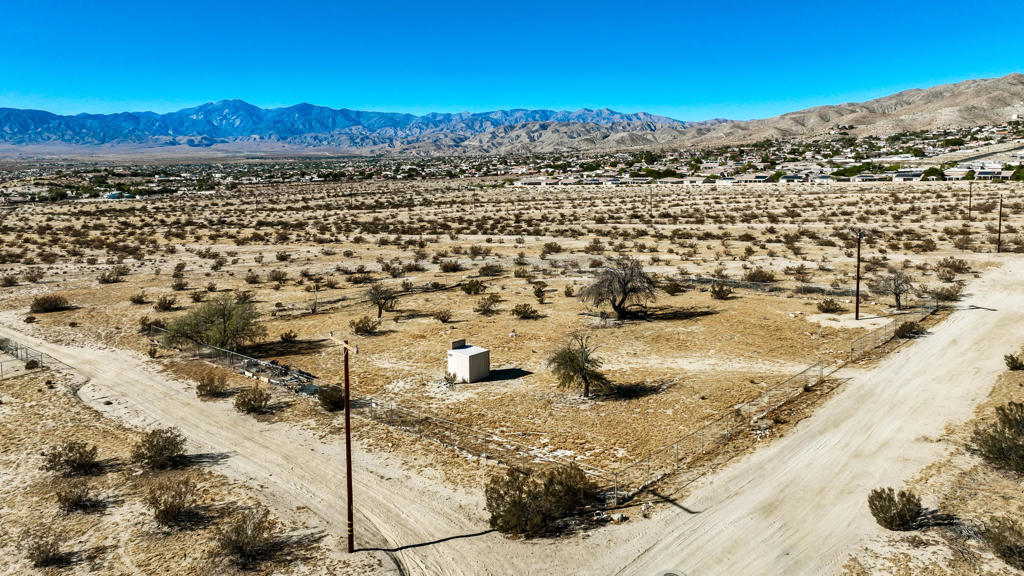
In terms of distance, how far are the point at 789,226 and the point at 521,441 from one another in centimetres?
6036

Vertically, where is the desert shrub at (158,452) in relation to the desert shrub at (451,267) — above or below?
below

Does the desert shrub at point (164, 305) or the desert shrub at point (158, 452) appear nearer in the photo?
the desert shrub at point (158, 452)

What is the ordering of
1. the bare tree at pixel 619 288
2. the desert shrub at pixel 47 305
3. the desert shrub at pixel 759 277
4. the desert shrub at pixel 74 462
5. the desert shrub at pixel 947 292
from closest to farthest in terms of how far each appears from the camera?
the desert shrub at pixel 74 462 → the bare tree at pixel 619 288 → the desert shrub at pixel 947 292 → the desert shrub at pixel 47 305 → the desert shrub at pixel 759 277

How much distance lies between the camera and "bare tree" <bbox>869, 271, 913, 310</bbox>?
32781 mm

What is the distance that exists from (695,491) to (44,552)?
46.2ft

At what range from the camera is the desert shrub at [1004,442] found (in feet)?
50.5

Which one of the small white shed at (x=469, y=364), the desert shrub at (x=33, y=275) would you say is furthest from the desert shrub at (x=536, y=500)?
the desert shrub at (x=33, y=275)

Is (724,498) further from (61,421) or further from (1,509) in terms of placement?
(61,421)

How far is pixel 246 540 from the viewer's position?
1302 cm

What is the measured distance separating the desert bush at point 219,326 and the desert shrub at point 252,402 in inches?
286

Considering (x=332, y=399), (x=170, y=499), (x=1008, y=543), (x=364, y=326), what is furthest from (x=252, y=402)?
(x=1008, y=543)

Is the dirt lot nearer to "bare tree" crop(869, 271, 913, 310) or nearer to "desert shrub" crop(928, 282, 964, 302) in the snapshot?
"bare tree" crop(869, 271, 913, 310)

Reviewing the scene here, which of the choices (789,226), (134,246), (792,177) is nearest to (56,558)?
(134,246)

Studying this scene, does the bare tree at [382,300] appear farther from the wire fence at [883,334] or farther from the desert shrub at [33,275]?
the desert shrub at [33,275]
